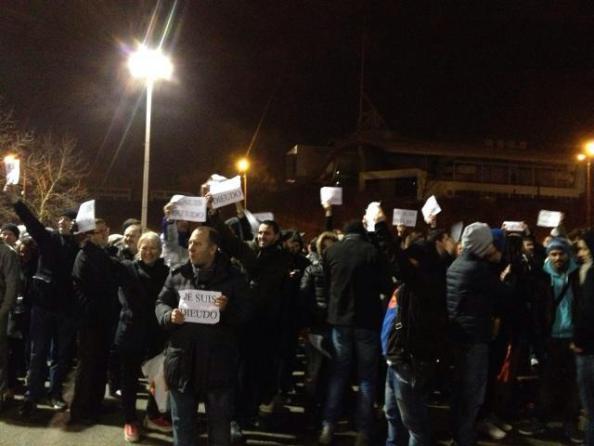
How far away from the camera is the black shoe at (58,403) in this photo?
6.70 meters

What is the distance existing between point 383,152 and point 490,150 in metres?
7.19

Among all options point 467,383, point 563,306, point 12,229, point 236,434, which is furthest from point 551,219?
point 12,229

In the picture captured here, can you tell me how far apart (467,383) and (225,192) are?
2768mm

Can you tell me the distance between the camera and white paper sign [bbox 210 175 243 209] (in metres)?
5.43

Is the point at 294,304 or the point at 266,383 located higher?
the point at 294,304

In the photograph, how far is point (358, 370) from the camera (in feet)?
18.8

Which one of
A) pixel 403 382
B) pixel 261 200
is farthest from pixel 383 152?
pixel 403 382

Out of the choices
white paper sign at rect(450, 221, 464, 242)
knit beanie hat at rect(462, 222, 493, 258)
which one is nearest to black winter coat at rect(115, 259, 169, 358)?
knit beanie hat at rect(462, 222, 493, 258)

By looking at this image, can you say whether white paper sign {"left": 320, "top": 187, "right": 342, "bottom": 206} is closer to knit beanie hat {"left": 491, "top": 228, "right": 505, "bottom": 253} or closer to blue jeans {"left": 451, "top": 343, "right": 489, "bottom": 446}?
knit beanie hat {"left": 491, "top": 228, "right": 505, "bottom": 253}

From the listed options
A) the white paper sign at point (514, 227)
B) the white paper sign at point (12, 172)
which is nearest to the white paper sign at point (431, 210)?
the white paper sign at point (514, 227)

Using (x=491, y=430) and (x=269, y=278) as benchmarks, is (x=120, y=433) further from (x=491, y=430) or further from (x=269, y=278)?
(x=491, y=430)

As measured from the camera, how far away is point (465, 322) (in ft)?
16.3

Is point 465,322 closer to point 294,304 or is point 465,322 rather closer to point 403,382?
point 403,382

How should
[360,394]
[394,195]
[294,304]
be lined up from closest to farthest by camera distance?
[360,394]
[294,304]
[394,195]
